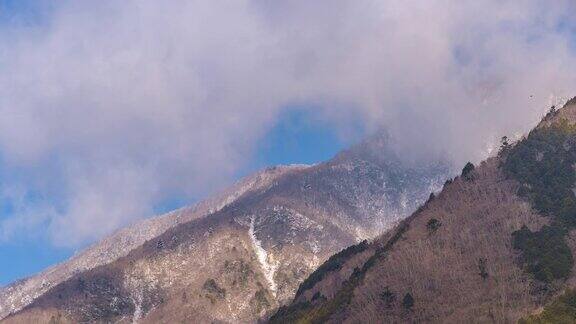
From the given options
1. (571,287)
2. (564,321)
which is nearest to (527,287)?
(571,287)

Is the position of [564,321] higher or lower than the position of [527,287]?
lower

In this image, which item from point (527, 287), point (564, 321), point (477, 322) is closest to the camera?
point (564, 321)

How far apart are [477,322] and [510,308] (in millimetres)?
9602

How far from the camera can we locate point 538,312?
597 ft

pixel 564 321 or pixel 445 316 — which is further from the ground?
pixel 445 316

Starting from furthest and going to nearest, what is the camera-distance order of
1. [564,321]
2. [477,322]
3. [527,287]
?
[527,287]
[477,322]
[564,321]

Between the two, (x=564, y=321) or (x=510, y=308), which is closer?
(x=564, y=321)

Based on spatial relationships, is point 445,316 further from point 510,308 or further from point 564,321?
point 564,321

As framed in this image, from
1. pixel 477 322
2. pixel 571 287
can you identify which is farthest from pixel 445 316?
pixel 571 287

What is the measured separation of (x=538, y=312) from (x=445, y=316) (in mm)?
26341

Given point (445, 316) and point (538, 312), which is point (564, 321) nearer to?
point (538, 312)

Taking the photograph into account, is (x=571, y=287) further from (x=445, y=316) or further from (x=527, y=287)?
(x=445, y=316)

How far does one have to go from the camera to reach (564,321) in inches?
6786

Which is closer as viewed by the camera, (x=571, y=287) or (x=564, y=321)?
(x=564, y=321)
